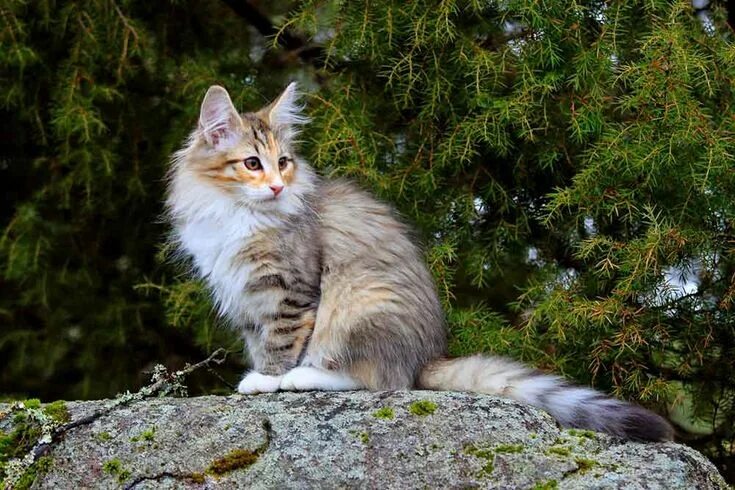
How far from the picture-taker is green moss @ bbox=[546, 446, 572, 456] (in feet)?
10.2

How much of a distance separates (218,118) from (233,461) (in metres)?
1.62

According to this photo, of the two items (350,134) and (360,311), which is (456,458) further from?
(350,134)

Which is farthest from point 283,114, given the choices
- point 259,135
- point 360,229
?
point 360,229

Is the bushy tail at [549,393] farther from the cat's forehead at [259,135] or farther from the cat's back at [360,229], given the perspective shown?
the cat's forehead at [259,135]

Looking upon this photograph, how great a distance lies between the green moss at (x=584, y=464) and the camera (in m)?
3.03

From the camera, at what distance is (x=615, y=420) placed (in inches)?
133

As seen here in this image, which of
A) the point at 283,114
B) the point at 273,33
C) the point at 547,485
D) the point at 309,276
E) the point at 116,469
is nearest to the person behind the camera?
the point at 547,485

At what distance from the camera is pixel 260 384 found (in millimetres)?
3912

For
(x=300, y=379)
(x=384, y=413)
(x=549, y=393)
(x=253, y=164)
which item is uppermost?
(x=253, y=164)

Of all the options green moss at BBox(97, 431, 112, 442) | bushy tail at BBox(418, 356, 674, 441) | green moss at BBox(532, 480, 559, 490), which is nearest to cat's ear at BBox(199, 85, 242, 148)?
bushy tail at BBox(418, 356, 674, 441)

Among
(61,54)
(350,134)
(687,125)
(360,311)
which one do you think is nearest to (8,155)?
(61,54)

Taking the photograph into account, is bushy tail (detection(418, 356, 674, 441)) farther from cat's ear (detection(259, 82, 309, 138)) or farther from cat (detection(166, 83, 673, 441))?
cat's ear (detection(259, 82, 309, 138))

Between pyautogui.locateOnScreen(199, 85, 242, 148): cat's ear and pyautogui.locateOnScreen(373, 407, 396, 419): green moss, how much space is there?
4.81 ft

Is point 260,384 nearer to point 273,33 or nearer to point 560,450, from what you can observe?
point 560,450
